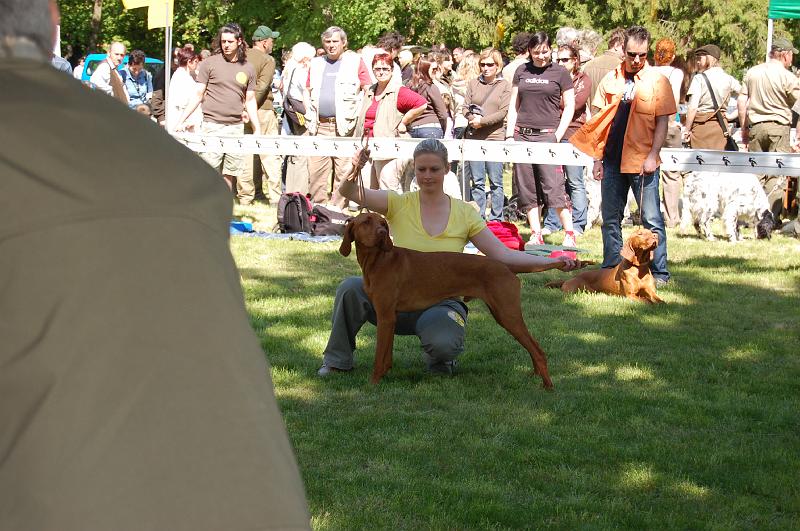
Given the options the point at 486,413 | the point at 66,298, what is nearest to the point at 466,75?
the point at 486,413

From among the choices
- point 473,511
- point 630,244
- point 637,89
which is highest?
point 637,89

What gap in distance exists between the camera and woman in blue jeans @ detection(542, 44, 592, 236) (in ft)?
39.8

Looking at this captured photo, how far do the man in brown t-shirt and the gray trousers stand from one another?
22.2 ft

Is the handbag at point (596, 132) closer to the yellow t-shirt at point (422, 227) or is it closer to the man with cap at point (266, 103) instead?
the yellow t-shirt at point (422, 227)

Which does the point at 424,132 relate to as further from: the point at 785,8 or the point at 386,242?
the point at 386,242

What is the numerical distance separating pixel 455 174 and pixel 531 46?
2.00 meters

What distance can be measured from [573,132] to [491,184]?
1483 millimetres

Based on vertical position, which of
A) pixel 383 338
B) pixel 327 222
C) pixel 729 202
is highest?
pixel 729 202

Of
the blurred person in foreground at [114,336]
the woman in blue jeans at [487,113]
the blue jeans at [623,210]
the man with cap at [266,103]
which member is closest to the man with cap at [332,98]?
the man with cap at [266,103]

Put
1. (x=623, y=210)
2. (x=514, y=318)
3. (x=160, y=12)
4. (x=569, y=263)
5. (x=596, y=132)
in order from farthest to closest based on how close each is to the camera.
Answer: (x=160, y=12)
(x=623, y=210)
(x=596, y=132)
(x=514, y=318)
(x=569, y=263)

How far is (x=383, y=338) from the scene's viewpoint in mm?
6246

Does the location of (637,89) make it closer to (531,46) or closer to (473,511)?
(531,46)

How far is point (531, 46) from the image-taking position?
11.3 meters

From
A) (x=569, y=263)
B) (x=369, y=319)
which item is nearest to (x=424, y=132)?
(x=369, y=319)
